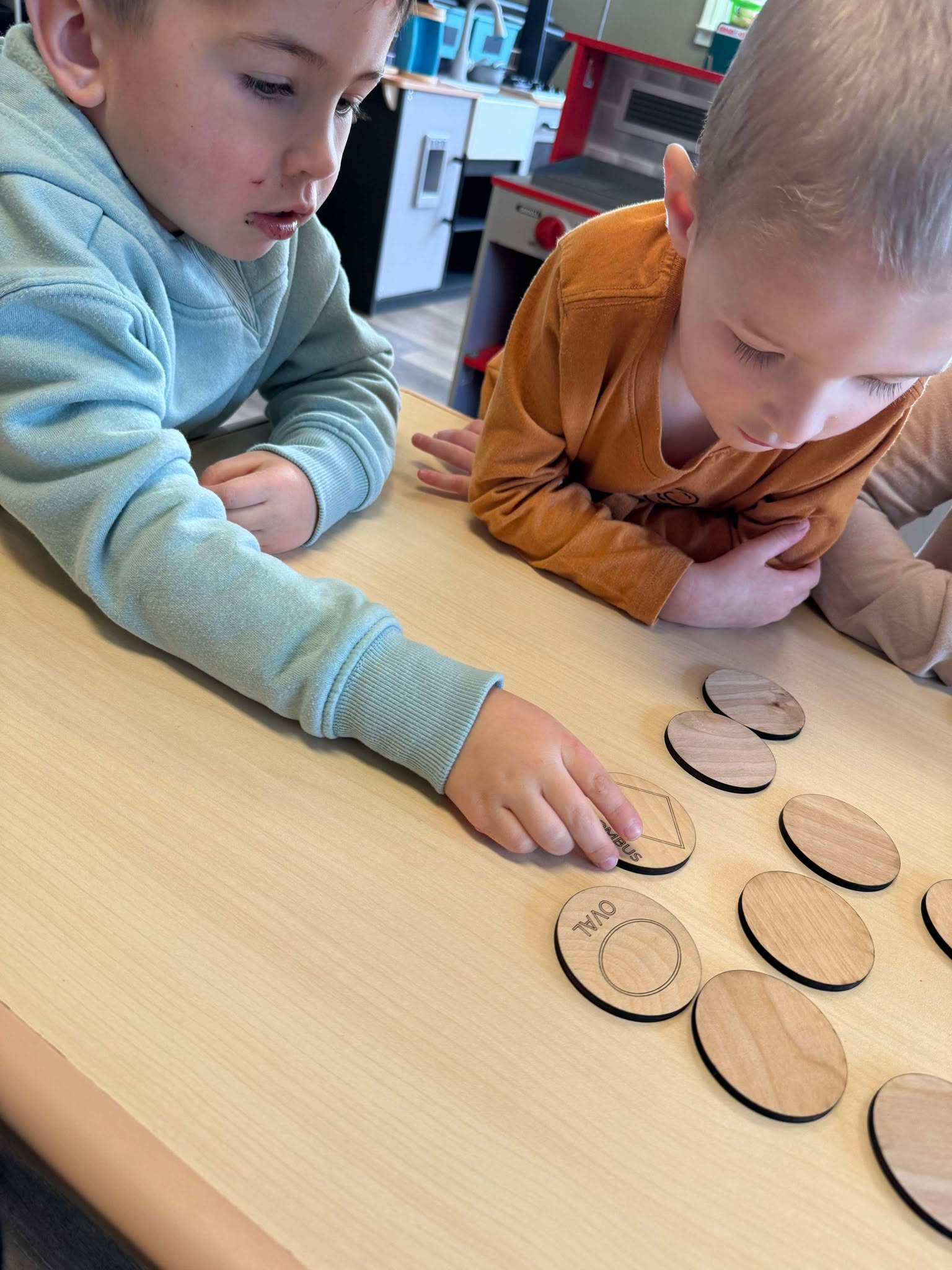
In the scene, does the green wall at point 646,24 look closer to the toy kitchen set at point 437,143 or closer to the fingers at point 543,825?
the toy kitchen set at point 437,143

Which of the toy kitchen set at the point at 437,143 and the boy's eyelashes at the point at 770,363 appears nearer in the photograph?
the boy's eyelashes at the point at 770,363


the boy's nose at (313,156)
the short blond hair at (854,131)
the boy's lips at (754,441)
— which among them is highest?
the short blond hair at (854,131)

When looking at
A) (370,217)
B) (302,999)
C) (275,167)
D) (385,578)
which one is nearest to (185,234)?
(275,167)

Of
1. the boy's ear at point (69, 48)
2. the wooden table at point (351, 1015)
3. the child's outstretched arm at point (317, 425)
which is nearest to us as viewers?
the wooden table at point (351, 1015)

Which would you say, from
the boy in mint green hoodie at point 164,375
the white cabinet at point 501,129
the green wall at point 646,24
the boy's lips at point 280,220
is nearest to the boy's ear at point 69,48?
the boy in mint green hoodie at point 164,375

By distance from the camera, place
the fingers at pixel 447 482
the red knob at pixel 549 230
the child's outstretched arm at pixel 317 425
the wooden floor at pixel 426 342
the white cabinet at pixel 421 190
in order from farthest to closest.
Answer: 1. the white cabinet at pixel 421 190
2. the wooden floor at pixel 426 342
3. the red knob at pixel 549 230
4. the fingers at pixel 447 482
5. the child's outstretched arm at pixel 317 425

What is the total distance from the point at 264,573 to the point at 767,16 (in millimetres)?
383

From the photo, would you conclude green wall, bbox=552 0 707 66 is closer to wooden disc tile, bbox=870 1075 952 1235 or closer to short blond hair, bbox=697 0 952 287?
short blond hair, bbox=697 0 952 287

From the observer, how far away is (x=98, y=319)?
49cm

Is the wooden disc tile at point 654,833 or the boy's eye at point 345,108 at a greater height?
the boy's eye at point 345,108

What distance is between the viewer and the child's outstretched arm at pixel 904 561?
696 mm

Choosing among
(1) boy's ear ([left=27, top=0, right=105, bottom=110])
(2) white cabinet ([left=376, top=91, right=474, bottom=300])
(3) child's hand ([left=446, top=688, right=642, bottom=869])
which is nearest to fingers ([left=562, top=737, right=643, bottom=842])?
(3) child's hand ([left=446, top=688, right=642, bottom=869])

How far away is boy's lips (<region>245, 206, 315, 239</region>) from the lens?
0.57 metres

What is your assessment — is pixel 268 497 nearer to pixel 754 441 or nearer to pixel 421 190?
pixel 754 441
